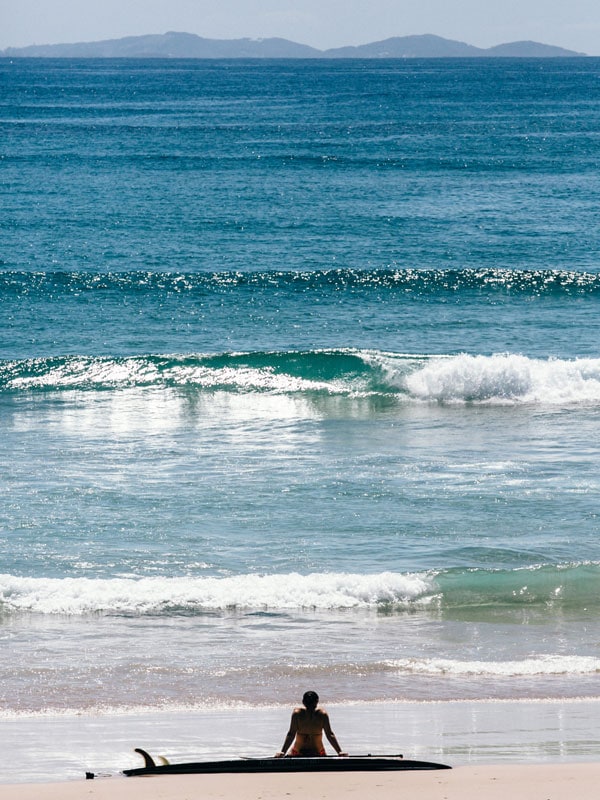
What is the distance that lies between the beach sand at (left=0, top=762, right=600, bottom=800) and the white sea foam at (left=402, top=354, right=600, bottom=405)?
15.6 metres

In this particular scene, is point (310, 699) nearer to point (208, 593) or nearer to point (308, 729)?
point (308, 729)

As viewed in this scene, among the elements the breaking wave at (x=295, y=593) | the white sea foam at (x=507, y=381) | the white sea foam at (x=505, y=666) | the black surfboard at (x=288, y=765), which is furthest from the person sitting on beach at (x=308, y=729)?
the white sea foam at (x=507, y=381)

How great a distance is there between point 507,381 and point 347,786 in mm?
16662

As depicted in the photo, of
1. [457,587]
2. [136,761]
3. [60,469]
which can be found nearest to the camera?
[136,761]

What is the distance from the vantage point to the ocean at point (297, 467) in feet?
39.1

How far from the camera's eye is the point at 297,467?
20062mm

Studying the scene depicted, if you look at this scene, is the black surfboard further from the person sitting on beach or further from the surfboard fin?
the person sitting on beach

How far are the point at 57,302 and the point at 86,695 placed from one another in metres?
20.6

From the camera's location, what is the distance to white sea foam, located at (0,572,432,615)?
1446 cm

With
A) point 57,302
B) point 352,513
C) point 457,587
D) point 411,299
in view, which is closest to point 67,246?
point 57,302

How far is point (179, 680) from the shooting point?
12.4 meters

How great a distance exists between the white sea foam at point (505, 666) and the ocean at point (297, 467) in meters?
0.04

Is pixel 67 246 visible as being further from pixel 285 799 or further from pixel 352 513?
pixel 285 799

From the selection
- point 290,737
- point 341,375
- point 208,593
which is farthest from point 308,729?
point 341,375
